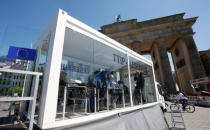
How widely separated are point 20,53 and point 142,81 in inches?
196

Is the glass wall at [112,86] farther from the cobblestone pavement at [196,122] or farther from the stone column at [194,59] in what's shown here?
the stone column at [194,59]

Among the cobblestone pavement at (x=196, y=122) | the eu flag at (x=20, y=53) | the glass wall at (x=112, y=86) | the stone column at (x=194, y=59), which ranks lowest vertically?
the cobblestone pavement at (x=196, y=122)

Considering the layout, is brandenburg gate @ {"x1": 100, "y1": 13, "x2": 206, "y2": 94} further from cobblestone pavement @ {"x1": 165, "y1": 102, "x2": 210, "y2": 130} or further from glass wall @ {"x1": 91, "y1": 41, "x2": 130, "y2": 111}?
glass wall @ {"x1": 91, "y1": 41, "x2": 130, "y2": 111}

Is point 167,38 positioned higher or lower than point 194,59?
higher

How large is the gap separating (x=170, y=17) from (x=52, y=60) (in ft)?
80.2

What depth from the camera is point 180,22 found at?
19.0 metres

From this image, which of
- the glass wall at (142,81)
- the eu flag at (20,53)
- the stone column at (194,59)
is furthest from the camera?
the stone column at (194,59)

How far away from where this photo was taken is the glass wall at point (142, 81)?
4746 mm

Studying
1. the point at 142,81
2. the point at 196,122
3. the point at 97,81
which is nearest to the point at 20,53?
the point at 97,81

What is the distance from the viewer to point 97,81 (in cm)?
402

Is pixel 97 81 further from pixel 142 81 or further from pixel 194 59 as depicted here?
pixel 194 59

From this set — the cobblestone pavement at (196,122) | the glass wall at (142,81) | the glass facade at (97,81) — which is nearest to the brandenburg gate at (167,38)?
the cobblestone pavement at (196,122)

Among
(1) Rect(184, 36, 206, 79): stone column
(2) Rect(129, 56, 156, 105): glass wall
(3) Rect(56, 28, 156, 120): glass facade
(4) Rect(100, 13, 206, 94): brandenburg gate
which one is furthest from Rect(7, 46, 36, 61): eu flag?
(1) Rect(184, 36, 206, 79): stone column

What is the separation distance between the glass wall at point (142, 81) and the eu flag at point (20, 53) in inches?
142
